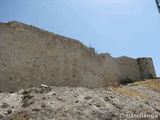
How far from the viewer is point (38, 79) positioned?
7.76m

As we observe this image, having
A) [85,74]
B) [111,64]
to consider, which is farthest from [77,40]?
[111,64]

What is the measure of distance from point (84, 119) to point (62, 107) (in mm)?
624

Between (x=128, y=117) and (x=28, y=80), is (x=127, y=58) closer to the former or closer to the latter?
(x=28, y=80)

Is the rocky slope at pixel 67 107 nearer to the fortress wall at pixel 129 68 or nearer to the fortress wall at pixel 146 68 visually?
the fortress wall at pixel 129 68

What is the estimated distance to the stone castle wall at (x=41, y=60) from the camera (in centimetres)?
708

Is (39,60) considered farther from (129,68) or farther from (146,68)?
(146,68)

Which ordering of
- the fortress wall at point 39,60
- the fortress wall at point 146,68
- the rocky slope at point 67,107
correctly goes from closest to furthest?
the rocky slope at point 67,107 → the fortress wall at point 39,60 → the fortress wall at point 146,68

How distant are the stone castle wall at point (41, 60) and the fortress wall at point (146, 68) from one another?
8.05 m

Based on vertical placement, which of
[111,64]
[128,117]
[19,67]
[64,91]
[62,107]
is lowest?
[128,117]

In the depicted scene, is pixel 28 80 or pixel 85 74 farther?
pixel 85 74

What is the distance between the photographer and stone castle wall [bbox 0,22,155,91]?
708 cm

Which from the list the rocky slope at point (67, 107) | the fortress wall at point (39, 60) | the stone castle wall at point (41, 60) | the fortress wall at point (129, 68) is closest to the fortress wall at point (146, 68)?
the fortress wall at point (129, 68)

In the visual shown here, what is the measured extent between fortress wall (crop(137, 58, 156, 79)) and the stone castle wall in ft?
26.4

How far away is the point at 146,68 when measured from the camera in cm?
1853
